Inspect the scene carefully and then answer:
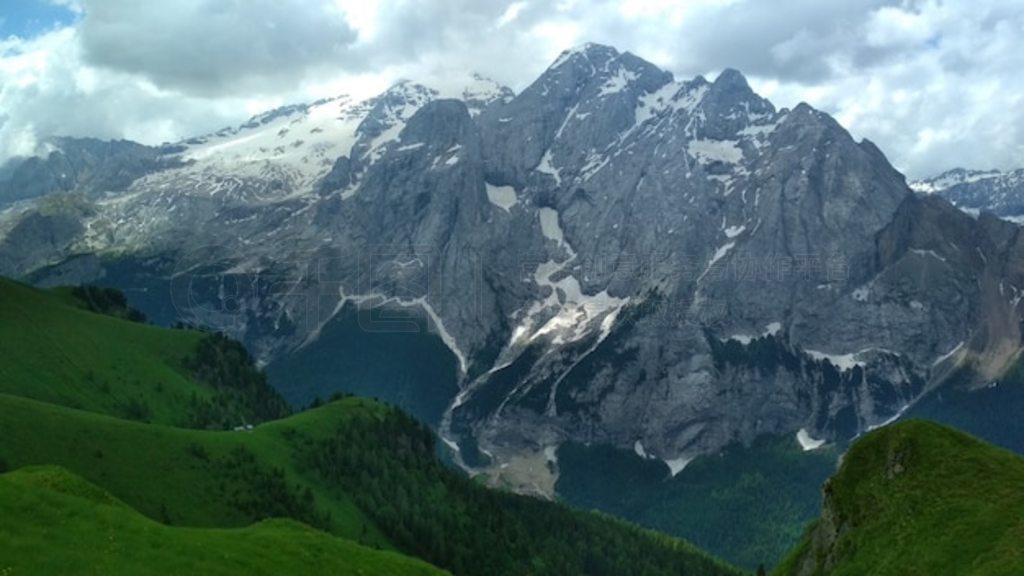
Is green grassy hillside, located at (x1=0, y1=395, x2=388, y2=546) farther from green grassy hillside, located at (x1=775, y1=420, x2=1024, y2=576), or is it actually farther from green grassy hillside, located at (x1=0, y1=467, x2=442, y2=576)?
green grassy hillside, located at (x1=775, y1=420, x2=1024, y2=576)

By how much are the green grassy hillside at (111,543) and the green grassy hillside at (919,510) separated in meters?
46.7

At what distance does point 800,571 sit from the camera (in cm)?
9931

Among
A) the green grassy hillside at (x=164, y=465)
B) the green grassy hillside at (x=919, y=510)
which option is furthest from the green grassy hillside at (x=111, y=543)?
the green grassy hillside at (x=164, y=465)

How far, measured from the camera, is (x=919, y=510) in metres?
84.6

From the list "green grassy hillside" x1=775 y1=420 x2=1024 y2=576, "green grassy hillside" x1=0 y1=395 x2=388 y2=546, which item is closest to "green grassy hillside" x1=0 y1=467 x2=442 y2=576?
"green grassy hillside" x1=775 y1=420 x2=1024 y2=576

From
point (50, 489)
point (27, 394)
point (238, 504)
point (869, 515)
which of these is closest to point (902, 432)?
point (869, 515)

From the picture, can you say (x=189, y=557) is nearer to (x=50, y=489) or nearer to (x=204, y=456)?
(x=50, y=489)

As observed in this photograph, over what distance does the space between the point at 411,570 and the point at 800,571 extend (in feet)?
138

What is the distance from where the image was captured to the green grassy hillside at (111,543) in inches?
2436

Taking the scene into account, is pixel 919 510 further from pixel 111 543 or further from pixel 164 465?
pixel 164 465

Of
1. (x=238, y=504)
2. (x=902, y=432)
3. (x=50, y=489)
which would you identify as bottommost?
(x=238, y=504)

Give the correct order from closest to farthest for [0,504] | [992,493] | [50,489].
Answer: [0,504], [50,489], [992,493]

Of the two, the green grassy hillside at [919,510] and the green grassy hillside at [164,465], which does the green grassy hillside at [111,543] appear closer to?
the green grassy hillside at [919,510]

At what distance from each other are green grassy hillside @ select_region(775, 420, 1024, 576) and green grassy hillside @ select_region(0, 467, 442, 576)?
46715 millimetres
